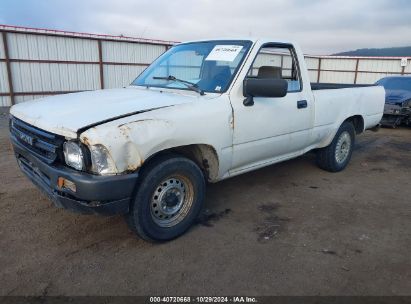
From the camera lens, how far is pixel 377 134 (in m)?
9.70

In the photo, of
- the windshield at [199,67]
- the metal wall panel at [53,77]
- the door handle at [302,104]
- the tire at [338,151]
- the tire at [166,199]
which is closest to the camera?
the tire at [166,199]

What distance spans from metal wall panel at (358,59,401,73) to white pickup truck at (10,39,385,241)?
2348 cm

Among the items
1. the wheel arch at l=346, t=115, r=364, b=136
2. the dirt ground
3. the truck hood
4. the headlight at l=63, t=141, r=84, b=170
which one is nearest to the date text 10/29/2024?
the dirt ground

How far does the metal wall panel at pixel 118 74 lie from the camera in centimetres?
1688

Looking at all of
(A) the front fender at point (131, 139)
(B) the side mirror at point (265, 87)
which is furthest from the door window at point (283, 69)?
(A) the front fender at point (131, 139)

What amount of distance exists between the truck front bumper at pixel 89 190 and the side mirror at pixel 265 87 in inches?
58.4

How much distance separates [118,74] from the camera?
17.3 metres

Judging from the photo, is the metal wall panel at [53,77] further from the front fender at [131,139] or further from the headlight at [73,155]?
the front fender at [131,139]

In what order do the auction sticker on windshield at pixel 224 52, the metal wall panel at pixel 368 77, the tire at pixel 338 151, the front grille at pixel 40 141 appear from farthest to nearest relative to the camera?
the metal wall panel at pixel 368 77 < the tire at pixel 338 151 < the auction sticker on windshield at pixel 224 52 < the front grille at pixel 40 141

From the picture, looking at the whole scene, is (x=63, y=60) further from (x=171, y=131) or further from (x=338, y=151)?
(x=171, y=131)

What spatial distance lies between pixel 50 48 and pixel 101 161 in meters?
14.2

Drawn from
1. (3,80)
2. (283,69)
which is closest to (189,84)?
(283,69)

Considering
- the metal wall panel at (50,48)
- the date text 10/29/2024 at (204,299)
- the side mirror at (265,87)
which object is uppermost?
the metal wall panel at (50,48)

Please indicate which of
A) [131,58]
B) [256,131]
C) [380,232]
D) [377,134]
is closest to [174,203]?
[256,131]
